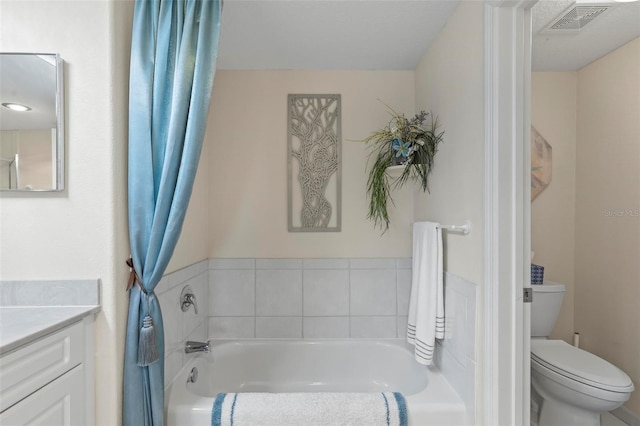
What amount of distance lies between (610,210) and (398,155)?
145 centimetres

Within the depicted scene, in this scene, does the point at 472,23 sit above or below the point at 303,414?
above

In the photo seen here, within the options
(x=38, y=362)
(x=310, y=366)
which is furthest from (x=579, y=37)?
(x=38, y=362)

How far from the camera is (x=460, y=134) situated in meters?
1.67

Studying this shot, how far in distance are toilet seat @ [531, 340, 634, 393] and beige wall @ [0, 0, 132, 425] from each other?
2126 mm

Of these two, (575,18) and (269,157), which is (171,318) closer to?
(269,157)

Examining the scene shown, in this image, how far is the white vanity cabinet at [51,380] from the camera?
965 millimetres

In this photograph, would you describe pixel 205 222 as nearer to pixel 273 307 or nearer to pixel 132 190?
pixel 273 307

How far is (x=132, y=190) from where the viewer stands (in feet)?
4.38

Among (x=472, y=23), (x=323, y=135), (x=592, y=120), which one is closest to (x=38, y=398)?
(x=323, y=135)

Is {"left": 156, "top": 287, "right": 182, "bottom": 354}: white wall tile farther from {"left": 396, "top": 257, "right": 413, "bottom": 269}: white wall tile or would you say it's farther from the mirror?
{"left": 396, "top": 257, "right": 413, "bottom": 269}: white wall tile

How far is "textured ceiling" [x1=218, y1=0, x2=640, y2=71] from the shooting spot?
5.61 feet

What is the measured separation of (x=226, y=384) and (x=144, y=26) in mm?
2072

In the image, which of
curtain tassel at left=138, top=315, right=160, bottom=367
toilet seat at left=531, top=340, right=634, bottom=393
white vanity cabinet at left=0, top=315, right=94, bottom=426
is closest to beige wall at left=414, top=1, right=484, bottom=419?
toilet seat at left=531, top=340, right=634, bottom=393

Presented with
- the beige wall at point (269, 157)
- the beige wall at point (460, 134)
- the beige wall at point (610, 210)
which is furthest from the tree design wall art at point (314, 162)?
the beige wall at point (610, 210)
